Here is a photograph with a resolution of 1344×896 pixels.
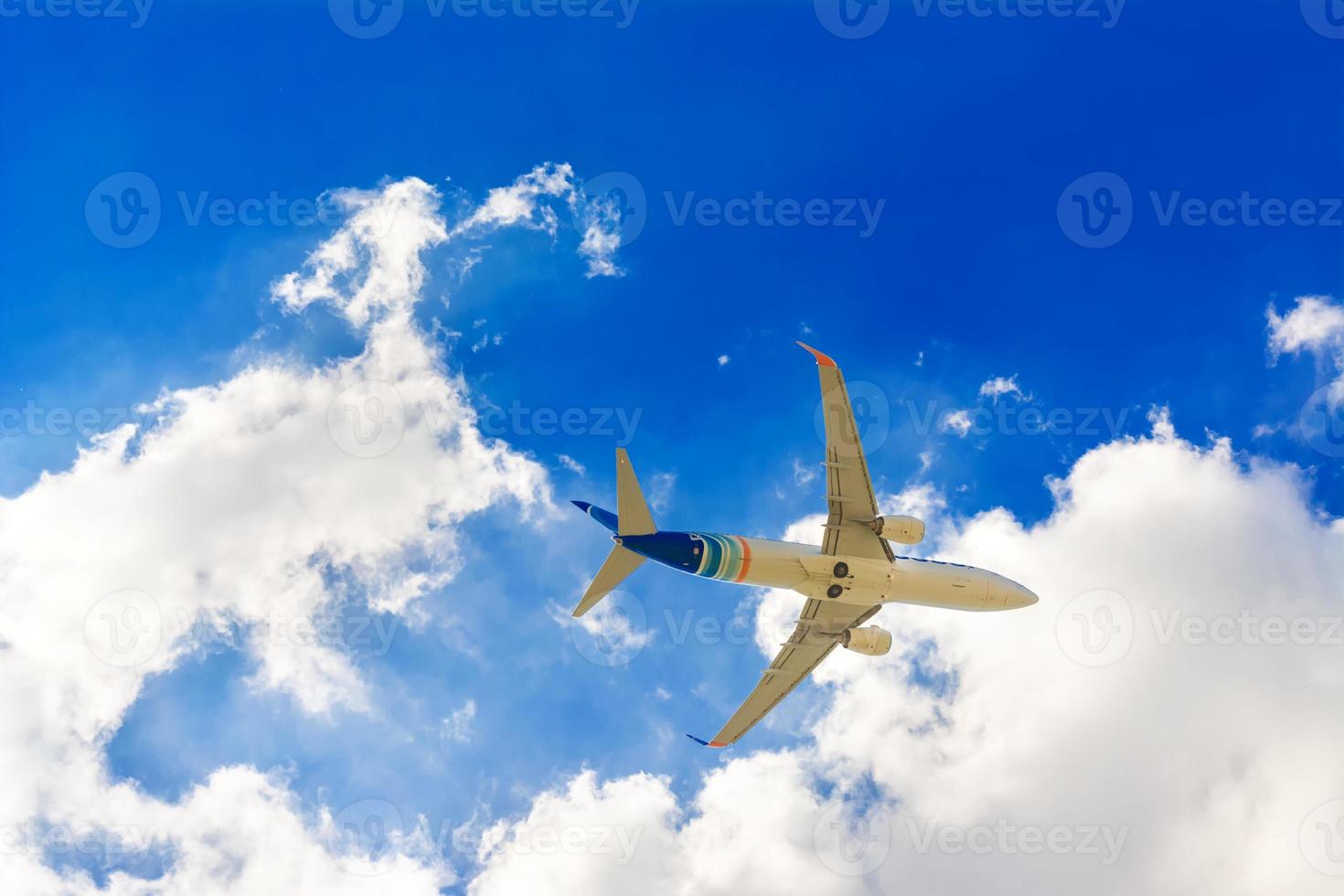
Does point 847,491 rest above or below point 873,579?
above

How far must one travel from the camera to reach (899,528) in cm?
4653

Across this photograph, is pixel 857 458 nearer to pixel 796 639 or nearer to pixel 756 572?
pixel 756 572

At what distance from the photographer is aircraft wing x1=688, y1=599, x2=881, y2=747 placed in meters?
52.1

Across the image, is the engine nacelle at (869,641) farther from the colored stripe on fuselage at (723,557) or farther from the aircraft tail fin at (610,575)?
the aircraft tail fin at (610,575)

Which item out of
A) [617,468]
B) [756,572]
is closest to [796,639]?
[756,572]

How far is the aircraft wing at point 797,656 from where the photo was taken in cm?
5212

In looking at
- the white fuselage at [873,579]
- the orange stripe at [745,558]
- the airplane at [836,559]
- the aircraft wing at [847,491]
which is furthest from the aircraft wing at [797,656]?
the orange stripe at [745,558]

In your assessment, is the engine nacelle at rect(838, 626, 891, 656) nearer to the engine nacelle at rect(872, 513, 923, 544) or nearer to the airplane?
the airplane

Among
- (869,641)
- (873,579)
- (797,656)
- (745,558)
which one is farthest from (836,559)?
(797,656)

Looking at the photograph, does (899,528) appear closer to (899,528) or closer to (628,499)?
(899,528)

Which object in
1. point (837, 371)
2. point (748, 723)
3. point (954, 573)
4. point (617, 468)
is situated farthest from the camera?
point (748, 723)

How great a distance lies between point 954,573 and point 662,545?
55.7ft

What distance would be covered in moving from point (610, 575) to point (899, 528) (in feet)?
47.6

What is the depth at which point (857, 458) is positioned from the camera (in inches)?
1791
